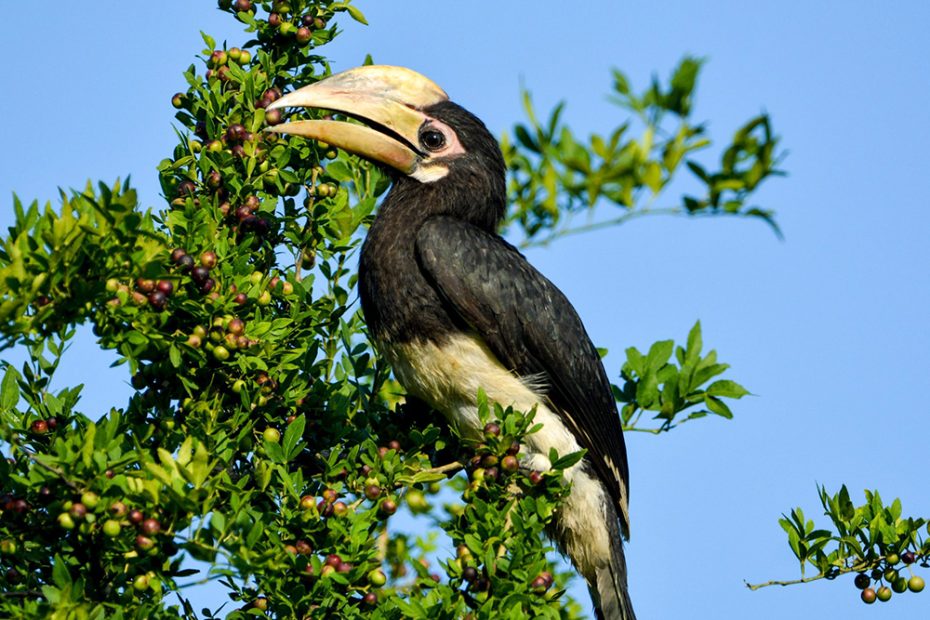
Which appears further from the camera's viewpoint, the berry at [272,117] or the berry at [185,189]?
the berry at [272,117]

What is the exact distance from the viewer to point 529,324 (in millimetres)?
4949

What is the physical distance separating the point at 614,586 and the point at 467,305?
A: 141 centimetres

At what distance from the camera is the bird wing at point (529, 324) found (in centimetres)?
482

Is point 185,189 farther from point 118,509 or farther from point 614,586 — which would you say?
point 614,586

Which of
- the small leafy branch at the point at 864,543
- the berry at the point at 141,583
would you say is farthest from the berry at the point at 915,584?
the berry at the point at 141,583

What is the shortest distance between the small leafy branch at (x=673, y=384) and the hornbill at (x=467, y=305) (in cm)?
28

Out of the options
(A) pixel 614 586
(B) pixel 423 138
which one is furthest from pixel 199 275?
(A) pixel 614 586

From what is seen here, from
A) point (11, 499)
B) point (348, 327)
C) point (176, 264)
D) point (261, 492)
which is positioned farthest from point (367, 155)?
point (11, 499)

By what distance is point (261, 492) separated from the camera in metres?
3.81

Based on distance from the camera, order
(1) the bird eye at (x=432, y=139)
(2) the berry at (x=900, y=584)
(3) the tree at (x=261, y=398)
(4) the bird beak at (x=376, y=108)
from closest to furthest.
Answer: (3) the tree at (x=261, y=398) < (2) the berry at (x=900, y=584) < (4) the bird beak at (x=376, y=108) < (1) the bird eye at (x=432, y=139)

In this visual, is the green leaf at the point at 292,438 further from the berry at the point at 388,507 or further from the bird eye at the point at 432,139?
the bird eye at the point at 432,139

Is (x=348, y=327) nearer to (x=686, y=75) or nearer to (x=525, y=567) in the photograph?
(x=525, y=567)

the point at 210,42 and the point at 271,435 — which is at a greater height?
the point at 210,42

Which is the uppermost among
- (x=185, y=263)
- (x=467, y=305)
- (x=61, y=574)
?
(x=467, y=305)
